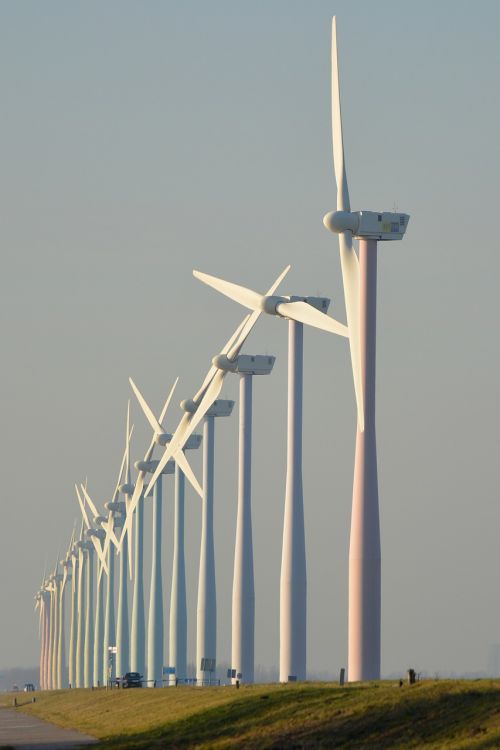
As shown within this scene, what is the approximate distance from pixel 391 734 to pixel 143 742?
55.6ft

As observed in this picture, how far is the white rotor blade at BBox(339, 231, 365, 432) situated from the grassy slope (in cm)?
1563

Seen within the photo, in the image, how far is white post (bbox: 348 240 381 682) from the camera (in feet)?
320

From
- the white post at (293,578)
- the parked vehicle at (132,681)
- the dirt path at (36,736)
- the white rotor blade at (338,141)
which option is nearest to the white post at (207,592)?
the parked vehicle at (132,681)

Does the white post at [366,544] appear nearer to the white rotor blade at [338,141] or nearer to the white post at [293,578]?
the white rotor blade at [338,141]

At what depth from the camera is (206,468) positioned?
17400cm

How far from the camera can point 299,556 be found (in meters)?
128

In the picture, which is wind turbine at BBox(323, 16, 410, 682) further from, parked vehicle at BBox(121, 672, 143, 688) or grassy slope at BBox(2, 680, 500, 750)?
parked vehicle at BBox(121, 672, 143, 688)

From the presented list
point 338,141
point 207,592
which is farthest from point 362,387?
point 207,592

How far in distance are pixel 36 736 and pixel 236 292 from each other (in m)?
45.3

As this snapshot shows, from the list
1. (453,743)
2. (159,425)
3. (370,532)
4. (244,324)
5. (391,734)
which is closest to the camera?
(453,743)

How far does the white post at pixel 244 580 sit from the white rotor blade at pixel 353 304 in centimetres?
4901

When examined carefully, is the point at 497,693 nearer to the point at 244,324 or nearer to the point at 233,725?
the point at 233,725

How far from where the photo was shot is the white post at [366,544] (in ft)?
320

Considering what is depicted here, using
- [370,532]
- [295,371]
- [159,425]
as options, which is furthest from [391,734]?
[159,425]
